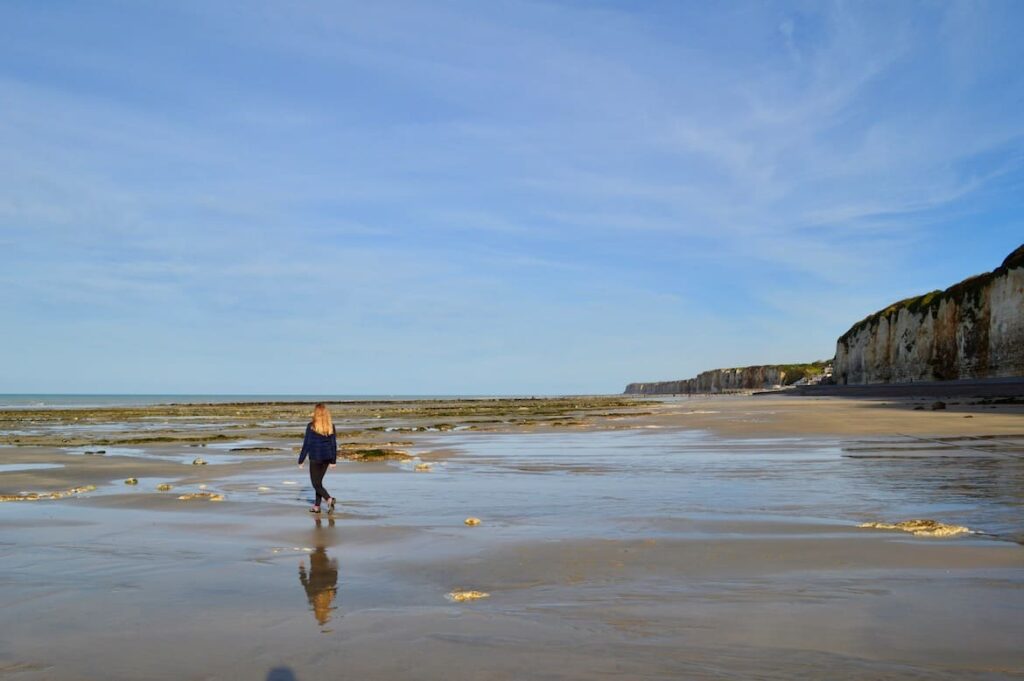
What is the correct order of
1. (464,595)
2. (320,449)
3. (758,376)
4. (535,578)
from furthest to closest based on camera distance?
(758,376) < (320,449) < (535,578) < (464,595)

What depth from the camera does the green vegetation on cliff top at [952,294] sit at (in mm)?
60397

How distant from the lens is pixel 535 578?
272 inches

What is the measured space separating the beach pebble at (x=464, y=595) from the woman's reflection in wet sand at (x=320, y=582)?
39.0 inches

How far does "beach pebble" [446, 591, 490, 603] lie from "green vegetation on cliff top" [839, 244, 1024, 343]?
64.8m

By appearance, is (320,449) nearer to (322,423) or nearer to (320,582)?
(322,423)

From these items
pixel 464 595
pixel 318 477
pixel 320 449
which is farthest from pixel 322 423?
pixel 464 595

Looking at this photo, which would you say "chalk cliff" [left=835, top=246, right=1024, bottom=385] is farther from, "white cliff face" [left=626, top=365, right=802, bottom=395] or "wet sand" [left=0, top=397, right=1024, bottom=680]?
"white cliff face" [left=626, top=365, right=802, bottom=395]

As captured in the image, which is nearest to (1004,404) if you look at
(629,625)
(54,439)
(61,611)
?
(629,625)

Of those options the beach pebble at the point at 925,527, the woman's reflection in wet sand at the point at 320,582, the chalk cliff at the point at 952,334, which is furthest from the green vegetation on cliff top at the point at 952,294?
the woman's reflection in wet sand at the point at 320,582

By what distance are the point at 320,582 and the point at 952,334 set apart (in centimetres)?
7447

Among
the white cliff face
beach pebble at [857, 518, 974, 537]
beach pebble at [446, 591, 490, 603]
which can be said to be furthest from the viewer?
the white cliff face

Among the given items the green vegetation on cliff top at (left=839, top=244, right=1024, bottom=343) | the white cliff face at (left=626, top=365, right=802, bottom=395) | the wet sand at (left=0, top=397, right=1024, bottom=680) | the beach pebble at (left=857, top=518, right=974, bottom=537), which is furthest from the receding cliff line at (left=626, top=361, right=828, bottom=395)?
the beach pebble at (left=857, top=518, right=974, bottom=537)

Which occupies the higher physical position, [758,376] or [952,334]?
[952,334]

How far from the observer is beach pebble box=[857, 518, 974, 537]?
8.18m
